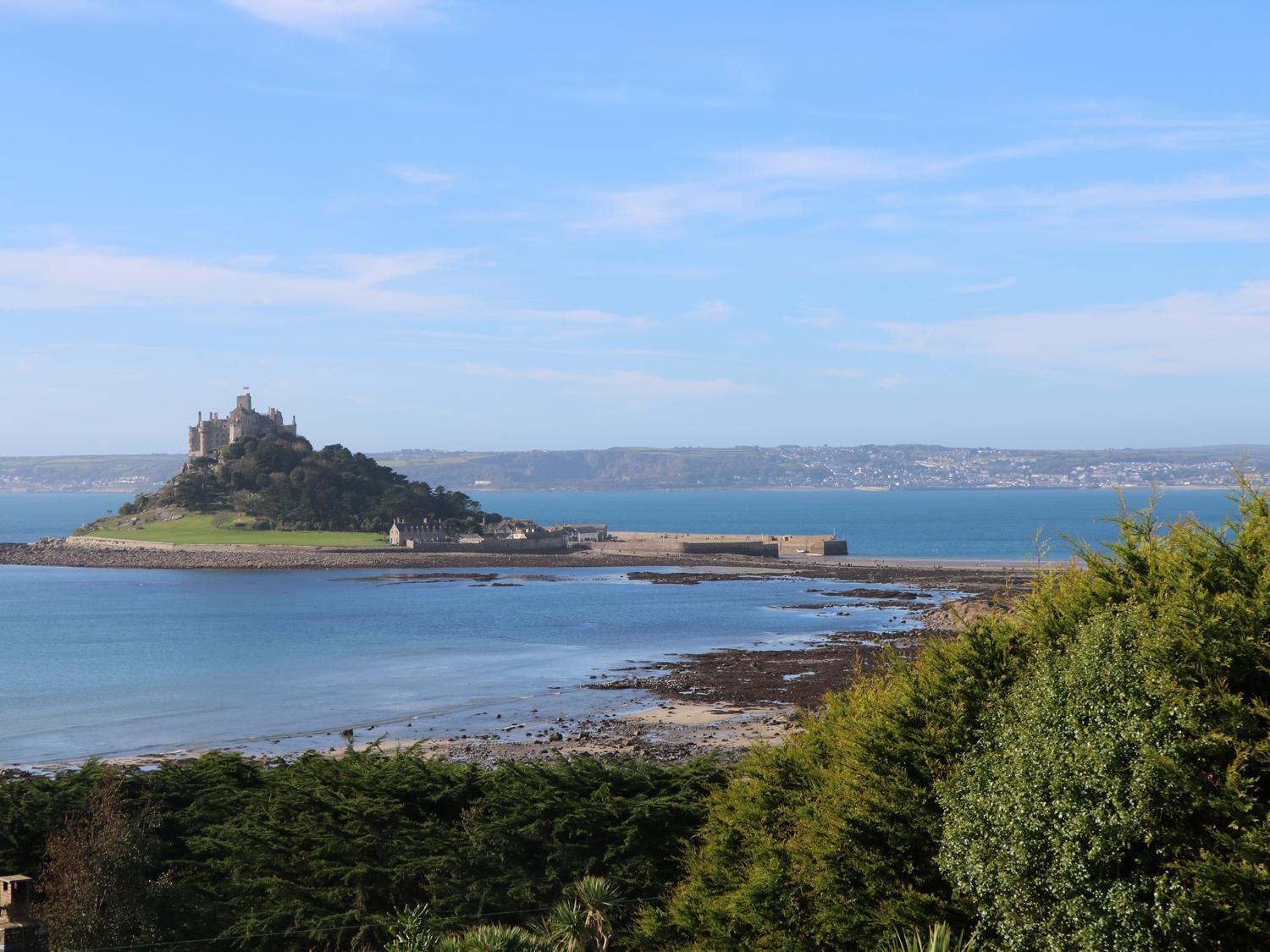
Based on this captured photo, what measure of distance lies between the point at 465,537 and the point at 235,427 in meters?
41.7

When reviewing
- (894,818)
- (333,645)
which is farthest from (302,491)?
(894,818)

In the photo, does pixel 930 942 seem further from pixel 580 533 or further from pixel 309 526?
Answer: pixel 580 533

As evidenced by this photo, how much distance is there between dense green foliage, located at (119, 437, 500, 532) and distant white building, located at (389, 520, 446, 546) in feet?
7.16

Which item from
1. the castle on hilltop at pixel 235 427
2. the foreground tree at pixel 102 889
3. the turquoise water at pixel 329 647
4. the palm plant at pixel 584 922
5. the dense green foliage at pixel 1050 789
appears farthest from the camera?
the castle on hilltop at pixel 235 427

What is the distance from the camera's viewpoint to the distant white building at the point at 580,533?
406 feet

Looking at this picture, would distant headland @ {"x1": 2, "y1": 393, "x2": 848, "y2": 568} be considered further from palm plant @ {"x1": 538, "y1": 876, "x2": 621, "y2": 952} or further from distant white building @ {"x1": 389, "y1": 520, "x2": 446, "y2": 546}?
palm plant @ {"x1": 538, "y1": 876, "x2": 621, "y2": 952}

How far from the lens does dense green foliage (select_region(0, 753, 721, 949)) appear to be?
1512 cm


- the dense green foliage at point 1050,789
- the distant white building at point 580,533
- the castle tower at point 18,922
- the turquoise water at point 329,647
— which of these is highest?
the dense green foliage at point 1050,789

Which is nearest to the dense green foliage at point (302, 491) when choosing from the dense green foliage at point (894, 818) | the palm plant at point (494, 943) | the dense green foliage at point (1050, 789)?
the dense green foliage at point (894, 818)

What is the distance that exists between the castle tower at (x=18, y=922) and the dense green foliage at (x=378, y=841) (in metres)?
2.07

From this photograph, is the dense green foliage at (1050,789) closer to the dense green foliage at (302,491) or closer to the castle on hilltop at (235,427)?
the dense green foliage at (302,491)

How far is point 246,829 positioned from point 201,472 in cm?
12555

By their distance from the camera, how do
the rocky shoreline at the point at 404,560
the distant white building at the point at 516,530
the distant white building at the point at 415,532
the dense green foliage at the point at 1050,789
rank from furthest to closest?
the distant white building at the point at 516,530, the distant white building at the point at 415,532, the rocky shoreline at the point at 404,560, the dense green foliage at the point at 1050,789

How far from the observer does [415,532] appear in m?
118
